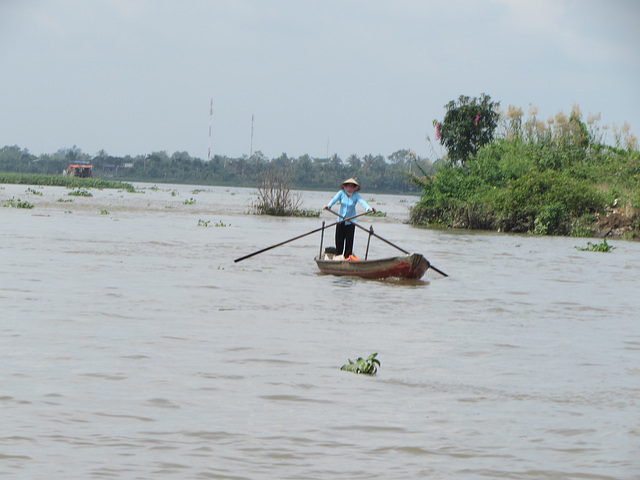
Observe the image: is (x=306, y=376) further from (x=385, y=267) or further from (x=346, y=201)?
(x=346, y=201)

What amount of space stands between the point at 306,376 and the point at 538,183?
23827mm

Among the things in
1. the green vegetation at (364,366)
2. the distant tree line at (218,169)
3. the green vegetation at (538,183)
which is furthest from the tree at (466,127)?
the distant tree line at (218,169)

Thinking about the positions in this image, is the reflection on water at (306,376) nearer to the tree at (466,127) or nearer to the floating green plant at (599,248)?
the floating green plant at (599,248)

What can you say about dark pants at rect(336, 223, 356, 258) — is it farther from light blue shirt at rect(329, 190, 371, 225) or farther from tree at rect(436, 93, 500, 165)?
tree at rect(436, 93, 500, 165)

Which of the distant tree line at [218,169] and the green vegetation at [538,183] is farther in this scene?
the distant tree line at [218,169]

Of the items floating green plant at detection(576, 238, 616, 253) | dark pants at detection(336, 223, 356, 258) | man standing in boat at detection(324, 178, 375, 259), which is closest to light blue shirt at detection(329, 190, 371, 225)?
man standing in boat at detection(324, 178, 375, 259)

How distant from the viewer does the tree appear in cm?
3509

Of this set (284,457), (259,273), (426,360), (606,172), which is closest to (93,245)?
(259,273)

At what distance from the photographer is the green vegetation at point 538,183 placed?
28.7 m

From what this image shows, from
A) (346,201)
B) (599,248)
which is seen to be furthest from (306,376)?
(599,248)

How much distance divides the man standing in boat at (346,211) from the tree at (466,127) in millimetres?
21384

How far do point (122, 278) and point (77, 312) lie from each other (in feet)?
11.1

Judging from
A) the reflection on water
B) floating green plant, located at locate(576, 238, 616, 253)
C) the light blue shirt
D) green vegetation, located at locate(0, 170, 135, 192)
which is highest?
green vegetation, located at locate(0, 170, 135, 192)

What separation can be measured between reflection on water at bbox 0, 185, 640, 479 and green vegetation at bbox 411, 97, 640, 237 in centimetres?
1483
